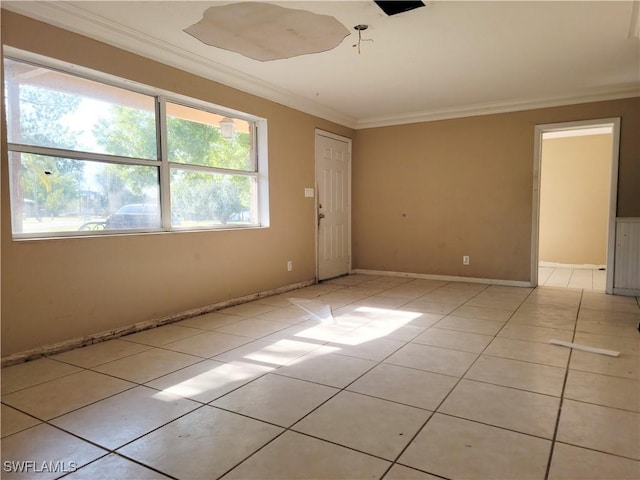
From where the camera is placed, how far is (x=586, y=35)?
318 cm

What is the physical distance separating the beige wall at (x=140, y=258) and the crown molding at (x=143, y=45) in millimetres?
57

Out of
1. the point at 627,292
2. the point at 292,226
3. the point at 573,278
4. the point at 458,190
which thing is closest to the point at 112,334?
the point at 292,226

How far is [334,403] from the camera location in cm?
206

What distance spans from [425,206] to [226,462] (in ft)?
15.8

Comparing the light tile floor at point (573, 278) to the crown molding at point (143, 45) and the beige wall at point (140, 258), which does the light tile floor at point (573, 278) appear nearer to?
the beige wall at point (140, 258)

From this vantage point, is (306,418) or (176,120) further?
(176,120)

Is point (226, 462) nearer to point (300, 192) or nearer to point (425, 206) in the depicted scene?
point (300, 192)

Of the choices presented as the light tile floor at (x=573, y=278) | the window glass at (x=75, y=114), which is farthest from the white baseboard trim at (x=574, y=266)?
the window glass at (x=75, y=114)

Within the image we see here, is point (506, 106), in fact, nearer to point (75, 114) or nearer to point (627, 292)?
point (627, 292)

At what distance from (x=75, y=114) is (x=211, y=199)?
1.44 metres

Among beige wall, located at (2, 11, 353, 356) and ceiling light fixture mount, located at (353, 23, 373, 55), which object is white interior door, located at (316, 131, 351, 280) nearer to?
beige wall, located at (2, 11, 353, 356)

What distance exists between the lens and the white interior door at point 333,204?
5.62 meters

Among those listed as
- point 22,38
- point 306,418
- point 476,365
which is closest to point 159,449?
point 306,418

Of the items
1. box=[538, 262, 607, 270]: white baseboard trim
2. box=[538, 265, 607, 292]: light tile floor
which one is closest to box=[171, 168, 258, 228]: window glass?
box=[538, 265, 607, 292]: light tile floor
